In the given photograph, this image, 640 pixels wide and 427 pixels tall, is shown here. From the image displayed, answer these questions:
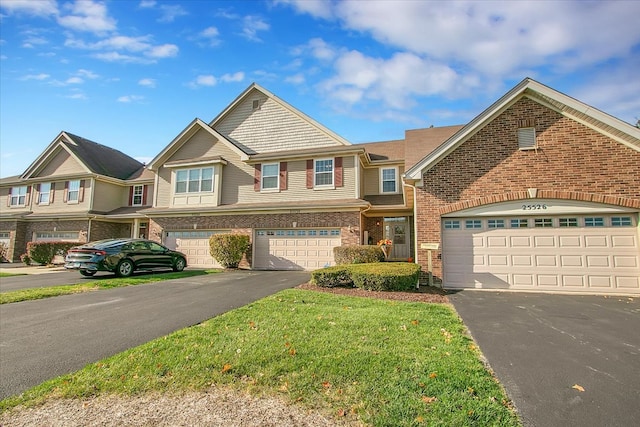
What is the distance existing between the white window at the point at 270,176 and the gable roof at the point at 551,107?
26.9 ft

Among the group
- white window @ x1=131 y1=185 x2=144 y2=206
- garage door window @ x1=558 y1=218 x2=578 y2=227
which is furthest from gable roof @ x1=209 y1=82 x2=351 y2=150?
garage door window @ x1=558 y1=218 x2=578 y2=227

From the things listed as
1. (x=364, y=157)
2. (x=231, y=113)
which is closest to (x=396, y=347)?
(x=364, y=157)

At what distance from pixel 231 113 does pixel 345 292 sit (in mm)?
14763

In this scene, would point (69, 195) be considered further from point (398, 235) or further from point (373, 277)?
point (373, 277)

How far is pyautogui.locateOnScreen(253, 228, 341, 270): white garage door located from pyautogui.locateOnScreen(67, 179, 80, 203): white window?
1453cm

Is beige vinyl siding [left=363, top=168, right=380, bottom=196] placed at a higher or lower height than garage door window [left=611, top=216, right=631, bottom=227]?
higher

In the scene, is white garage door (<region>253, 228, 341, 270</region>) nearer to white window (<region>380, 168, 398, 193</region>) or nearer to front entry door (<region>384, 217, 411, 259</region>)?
front entry door (<region>384, 217, 411, 259</region>)

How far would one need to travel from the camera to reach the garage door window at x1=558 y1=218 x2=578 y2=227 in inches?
390

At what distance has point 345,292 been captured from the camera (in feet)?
31.3

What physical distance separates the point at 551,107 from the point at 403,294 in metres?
7.77

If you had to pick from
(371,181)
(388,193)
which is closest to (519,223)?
(388,193)

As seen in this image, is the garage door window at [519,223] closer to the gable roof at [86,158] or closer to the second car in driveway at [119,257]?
the second car in driveway at [119,257]

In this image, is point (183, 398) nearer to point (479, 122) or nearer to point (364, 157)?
point (479, 122)

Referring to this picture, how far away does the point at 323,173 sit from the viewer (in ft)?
A: 54.0
